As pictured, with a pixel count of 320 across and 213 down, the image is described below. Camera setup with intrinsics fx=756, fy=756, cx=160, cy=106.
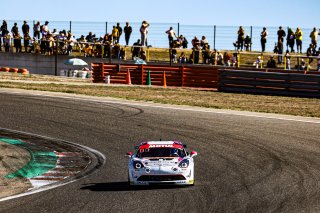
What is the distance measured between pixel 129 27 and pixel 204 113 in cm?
2205

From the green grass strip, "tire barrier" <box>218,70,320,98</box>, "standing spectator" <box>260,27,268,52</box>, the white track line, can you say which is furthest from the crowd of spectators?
the green grass strip

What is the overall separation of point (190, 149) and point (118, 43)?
3036 cm

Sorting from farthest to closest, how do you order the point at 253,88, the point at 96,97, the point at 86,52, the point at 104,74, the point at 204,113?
the point at 86,52 → the point at 104,74 → the point at 253,88 → the point at 96,97 → the point at 204,113

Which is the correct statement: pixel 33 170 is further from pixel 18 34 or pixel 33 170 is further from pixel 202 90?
pixel 18 34

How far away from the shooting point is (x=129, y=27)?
4825 cm

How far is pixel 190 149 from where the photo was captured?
19.7 metres

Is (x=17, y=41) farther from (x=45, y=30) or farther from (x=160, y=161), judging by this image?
(x=160, y=161)

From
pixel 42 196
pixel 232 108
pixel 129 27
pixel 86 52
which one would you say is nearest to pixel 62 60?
pixel 86 52

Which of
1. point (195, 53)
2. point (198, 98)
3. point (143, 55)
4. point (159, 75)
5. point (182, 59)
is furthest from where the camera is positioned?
point (143, 55)

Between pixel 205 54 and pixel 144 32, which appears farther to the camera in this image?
pixel 144 32

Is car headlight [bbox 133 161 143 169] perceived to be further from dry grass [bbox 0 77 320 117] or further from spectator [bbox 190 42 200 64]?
spectator [bbox 190 42 200 64]

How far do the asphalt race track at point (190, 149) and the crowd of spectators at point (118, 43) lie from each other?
1529cm

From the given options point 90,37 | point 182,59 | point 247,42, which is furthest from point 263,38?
point 90,37

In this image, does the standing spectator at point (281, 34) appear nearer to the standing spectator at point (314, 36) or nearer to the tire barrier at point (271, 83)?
the standing spectator at point (314, 36)
